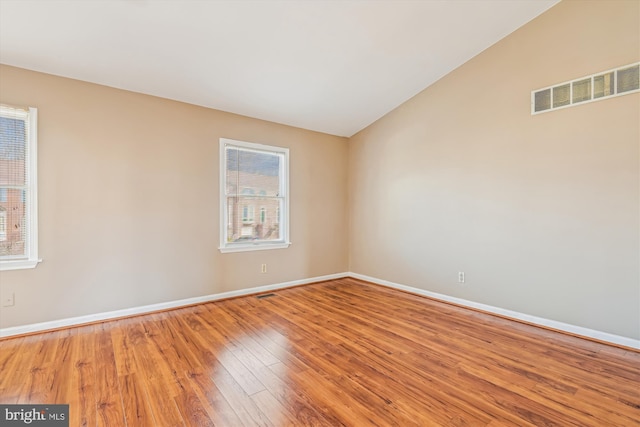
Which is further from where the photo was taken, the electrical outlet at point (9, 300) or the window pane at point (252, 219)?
the window pane at point (252, 219)

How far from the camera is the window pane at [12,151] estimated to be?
2729 mm

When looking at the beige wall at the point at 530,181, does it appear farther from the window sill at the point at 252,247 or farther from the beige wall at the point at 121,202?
the beige wall at the point at 121,202

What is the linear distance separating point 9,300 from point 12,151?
55.9 inches

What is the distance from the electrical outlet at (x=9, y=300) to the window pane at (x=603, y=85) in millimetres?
5850

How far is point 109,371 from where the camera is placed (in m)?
2.13

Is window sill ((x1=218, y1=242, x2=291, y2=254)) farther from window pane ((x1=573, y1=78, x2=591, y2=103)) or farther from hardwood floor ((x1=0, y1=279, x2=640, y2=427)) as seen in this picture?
window pane ((x1=573, y1=78, x2=591, y2=103))

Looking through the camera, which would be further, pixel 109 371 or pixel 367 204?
pixel 367 204

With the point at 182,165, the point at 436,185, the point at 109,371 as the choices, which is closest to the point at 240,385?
the point at 109,371

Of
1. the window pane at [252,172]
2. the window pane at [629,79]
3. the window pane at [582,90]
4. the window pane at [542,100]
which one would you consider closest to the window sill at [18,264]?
the window pane at [252,172]

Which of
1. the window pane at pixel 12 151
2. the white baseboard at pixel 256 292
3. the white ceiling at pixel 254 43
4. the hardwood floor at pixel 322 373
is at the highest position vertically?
the white ceiling at pixel 254 43

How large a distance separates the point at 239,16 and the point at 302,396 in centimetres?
305

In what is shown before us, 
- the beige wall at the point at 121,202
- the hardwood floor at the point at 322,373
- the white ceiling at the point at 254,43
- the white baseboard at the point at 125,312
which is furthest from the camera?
the beige wall at the point at 121,202

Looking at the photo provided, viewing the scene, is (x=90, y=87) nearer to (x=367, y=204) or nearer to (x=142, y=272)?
(x=142, y=272)

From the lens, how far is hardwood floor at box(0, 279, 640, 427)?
1.70m
